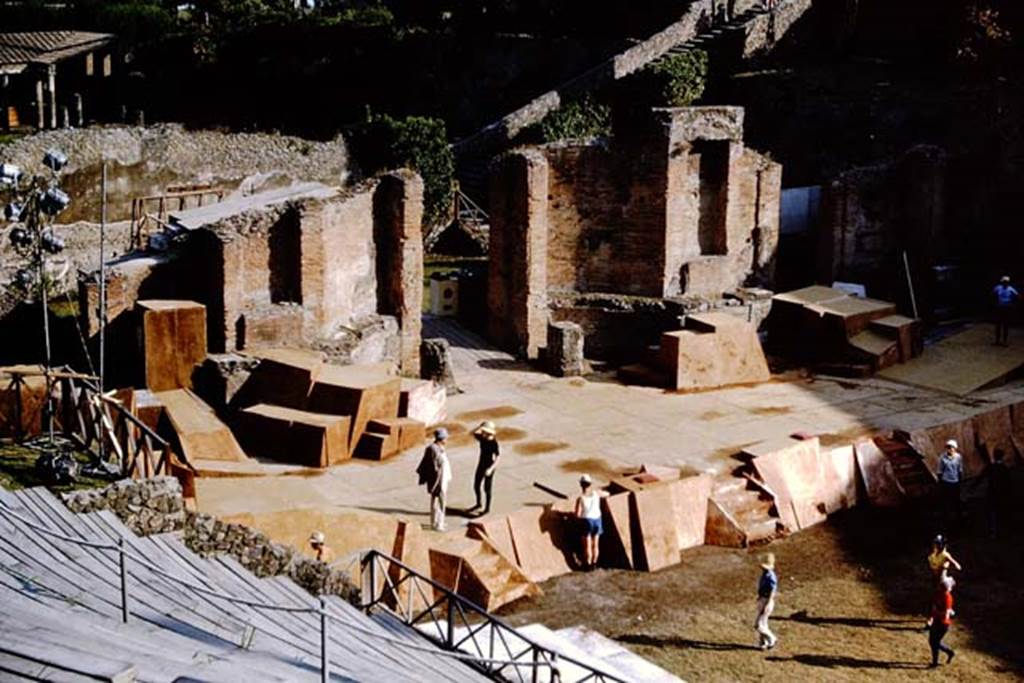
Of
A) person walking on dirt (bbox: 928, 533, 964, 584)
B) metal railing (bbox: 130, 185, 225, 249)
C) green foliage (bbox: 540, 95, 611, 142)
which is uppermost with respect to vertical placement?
green foliage (bbox: 540, 95, 611, 142)

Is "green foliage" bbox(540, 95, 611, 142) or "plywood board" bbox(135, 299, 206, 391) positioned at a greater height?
"green foliage" bbox(540, 95, 611, 142)

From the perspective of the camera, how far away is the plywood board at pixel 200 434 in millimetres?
18469

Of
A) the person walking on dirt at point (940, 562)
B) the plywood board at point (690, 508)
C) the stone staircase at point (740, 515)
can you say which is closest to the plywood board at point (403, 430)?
the plywood board at point (690, 508)

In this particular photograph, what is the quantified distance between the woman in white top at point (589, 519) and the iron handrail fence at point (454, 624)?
6.29 feet

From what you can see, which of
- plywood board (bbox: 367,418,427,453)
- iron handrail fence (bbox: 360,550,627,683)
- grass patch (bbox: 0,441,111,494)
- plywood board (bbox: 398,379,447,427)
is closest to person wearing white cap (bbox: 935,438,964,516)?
iron handrail fence (bbox: 360,550,627,683)

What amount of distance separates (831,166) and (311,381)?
1800 centimetres

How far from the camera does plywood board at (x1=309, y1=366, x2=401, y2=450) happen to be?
64.8ft

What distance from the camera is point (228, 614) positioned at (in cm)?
1095

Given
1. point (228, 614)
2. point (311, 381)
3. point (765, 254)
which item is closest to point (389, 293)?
point (311, 381)

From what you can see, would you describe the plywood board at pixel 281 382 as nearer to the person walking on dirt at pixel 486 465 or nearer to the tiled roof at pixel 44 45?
the person walking on dirt at pixel 486 465

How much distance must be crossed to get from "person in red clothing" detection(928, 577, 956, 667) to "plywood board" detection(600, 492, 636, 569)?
369 cm

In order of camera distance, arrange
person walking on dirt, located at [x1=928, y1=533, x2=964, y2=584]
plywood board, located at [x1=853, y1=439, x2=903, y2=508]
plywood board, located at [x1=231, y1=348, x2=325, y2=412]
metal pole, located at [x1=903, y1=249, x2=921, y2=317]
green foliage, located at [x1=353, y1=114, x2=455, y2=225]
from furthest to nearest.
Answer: green foliage, located at [x1=353, y1=114, x2=455, y2=225] < metal pole, located at [x1=903, y1=249, x2=921, y2=317] < plywood board, located at [x1=231, y1=348, x2=325, y2=412] < plywood board, located at [x1=853, y1=439, x2=903, y2=508] < person walking on dirt, located at [x1=928, y1=533, x2=964, y2=584]

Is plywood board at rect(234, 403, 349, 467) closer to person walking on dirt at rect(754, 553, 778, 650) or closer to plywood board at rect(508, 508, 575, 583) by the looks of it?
plywood board at rect(508, 508, 575, 583)

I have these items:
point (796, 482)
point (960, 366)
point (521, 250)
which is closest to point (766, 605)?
point (796, 482)
